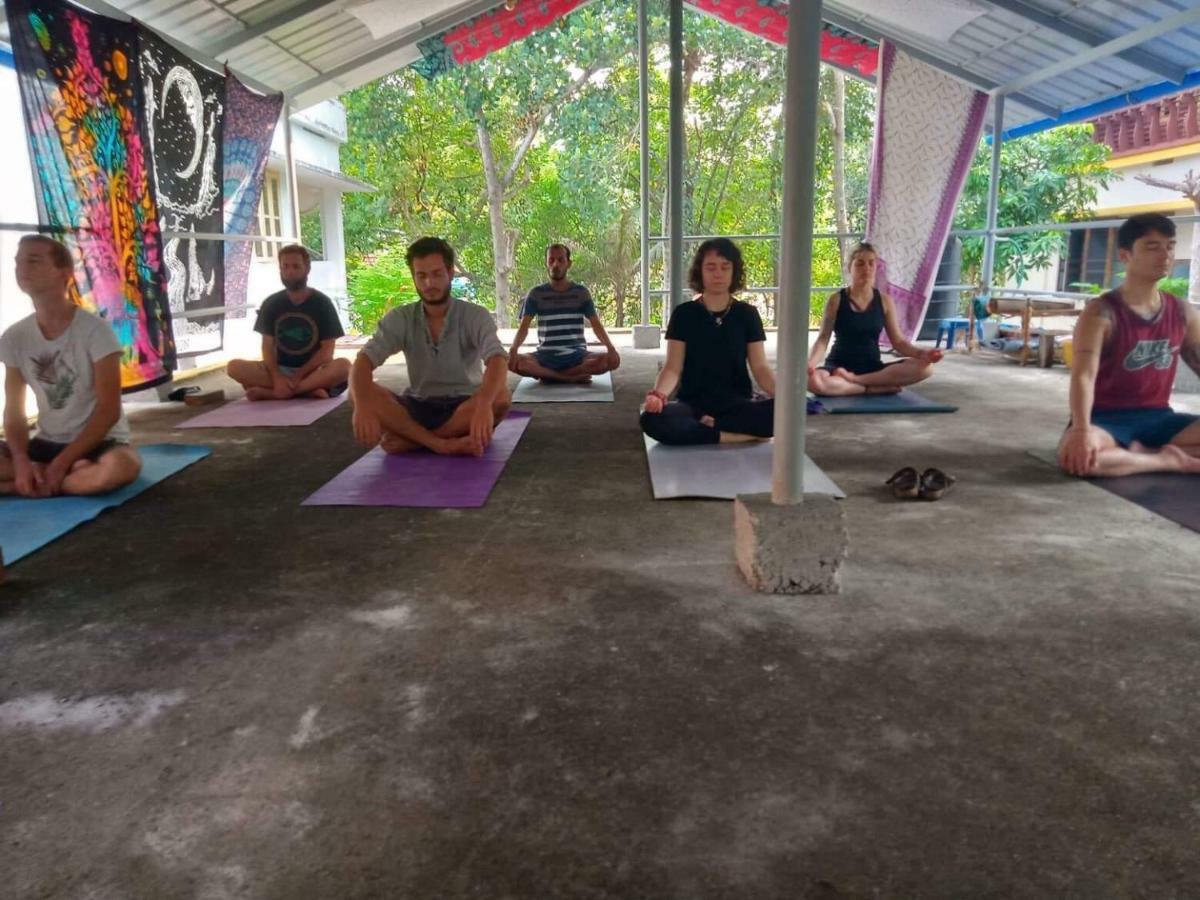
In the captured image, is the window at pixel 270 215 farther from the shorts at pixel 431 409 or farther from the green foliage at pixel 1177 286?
the green foliage at pixel 1177 286

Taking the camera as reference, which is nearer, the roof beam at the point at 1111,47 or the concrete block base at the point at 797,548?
the concrete block base at the point at 797,548

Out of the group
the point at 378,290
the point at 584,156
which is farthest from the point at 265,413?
the point at 584,156

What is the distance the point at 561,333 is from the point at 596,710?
15.1ft

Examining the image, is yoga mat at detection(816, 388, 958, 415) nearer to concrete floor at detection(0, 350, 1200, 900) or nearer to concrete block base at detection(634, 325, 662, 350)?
concrete floor at detection(0, 350, 1200, 900)

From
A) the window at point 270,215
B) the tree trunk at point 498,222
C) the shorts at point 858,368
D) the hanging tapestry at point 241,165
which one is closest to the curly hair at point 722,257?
the shorts at point 858,368

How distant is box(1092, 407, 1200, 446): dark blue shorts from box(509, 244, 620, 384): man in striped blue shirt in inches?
121

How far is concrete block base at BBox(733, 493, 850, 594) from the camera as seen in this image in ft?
7.73

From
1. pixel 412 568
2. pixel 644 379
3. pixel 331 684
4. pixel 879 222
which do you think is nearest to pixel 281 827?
pixel 331 684

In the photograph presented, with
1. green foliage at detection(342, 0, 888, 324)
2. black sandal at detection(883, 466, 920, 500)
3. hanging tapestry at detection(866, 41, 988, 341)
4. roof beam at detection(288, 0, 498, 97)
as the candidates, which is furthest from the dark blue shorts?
green foliage at detection(342, 0, 888, 324)

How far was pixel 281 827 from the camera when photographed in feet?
4.76

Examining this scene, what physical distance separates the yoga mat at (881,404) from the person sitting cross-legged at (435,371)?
1.93m

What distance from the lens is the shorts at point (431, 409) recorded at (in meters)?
4.09

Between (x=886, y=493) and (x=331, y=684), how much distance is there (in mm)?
2166

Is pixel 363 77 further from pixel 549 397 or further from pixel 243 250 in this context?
pixel 549 397
